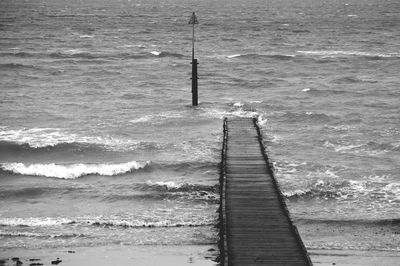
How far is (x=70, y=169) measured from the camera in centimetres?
2916

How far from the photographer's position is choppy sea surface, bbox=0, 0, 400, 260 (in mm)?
22797

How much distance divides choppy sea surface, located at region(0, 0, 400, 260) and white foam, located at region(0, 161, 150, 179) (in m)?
0.07

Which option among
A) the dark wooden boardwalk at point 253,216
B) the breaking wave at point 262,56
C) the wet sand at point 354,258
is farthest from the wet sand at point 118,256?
the breaking wave at point 262,56

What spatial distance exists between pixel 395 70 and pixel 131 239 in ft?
148

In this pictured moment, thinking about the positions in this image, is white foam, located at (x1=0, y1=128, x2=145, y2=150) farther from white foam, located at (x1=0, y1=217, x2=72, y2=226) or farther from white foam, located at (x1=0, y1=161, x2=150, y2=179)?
white foam, located at (x1=0, y1=217, x2=72, y2=226)

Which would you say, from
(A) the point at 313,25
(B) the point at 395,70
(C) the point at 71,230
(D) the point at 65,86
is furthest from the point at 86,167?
(A) the point at 313,25

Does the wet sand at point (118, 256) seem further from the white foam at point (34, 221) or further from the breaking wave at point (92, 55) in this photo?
the breaking wave at point (92, 55)

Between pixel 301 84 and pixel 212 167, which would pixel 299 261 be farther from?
pixel 301 84

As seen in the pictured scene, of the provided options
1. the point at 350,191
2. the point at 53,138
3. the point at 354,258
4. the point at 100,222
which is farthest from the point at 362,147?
the point at 53,138

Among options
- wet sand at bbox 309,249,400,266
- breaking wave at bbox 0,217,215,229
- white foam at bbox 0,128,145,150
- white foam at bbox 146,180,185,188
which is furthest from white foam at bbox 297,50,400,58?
wet sand at bbox 309,249,400,266

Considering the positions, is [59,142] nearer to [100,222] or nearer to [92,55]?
[100,222]

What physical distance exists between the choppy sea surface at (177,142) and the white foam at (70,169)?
74 mm

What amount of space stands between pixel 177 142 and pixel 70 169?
6970mm

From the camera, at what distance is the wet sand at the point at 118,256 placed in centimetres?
1948
